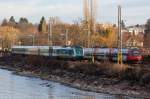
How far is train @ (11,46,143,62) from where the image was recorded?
74250 millimetres

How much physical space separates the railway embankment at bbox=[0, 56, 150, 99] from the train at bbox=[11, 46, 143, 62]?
5303mm

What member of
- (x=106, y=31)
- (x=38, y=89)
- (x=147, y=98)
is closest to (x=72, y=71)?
(x=38, y=89)

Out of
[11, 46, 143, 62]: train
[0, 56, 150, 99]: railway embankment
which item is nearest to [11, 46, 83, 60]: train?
[11, 46, 143, 62]: train

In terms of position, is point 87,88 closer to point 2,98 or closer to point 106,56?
point 2,98

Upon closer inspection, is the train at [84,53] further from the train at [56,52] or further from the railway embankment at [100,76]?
the railway embankment at [100,76]

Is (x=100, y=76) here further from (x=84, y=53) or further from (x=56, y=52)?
(x=56, y=52)

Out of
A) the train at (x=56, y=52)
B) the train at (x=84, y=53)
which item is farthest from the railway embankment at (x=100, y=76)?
the train at (x=84, y=53)

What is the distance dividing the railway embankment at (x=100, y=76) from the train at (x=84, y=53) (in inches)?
209

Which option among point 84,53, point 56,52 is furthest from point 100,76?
point 56,52

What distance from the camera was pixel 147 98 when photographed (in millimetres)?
45938

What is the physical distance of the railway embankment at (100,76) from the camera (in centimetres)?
5150

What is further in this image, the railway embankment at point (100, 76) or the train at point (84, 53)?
the train at point (84, 53)

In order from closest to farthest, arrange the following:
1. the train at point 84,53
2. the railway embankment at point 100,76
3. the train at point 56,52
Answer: the railway embankment at point 100,76
the train at point 84,53
the train at point 56,52

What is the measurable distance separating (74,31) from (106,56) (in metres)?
57.8
